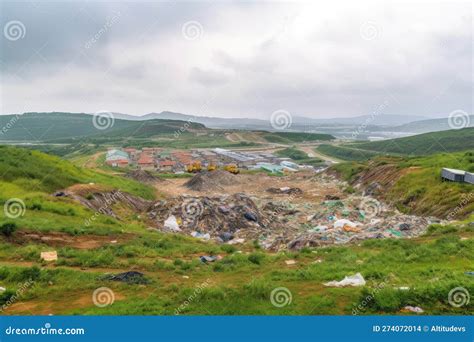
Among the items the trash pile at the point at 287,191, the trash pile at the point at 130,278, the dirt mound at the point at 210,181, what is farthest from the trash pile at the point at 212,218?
the dirt mound at the point at 210,181

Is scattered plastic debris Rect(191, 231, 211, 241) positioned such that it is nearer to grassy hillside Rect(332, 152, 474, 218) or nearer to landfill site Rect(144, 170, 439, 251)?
landfill site Rect(144, 170, 439, 251)

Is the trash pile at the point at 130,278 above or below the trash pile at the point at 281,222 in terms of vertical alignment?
above

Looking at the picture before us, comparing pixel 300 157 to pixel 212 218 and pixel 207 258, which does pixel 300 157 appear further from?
pixel 207 258

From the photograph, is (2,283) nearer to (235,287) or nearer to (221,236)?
(235,287)

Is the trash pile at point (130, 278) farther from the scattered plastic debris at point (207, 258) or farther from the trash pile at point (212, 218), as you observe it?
the trash pile at point (212, 218)

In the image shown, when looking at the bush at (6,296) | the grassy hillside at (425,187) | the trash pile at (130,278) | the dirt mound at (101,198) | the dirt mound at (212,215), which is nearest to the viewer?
the bush at (6,296)

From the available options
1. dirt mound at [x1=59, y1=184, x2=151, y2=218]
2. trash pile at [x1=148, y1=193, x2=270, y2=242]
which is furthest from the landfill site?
dirt mound at [x1=59, y1=184, x2=151, y2=218]
